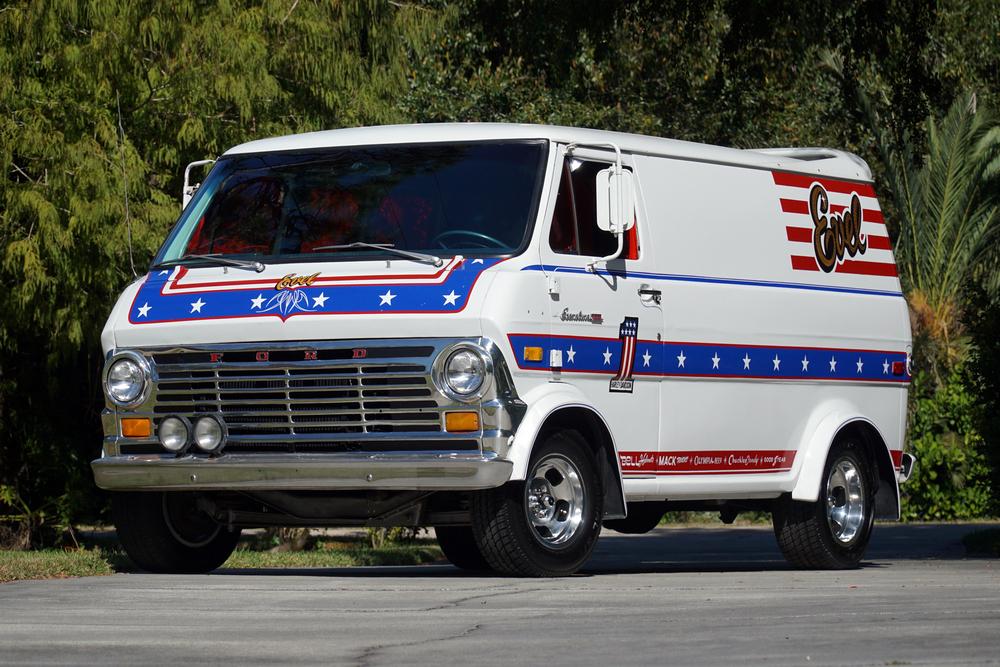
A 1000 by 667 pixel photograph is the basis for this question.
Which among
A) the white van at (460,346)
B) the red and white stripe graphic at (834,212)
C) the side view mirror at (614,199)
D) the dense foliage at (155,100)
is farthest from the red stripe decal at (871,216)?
the side view mirror at (614,199)

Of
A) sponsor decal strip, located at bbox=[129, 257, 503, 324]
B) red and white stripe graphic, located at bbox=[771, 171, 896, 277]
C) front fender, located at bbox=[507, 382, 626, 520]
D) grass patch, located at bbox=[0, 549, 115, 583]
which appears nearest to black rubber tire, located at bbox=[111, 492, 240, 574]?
grass patch, located at bbox=[0, 549, 115, 583]

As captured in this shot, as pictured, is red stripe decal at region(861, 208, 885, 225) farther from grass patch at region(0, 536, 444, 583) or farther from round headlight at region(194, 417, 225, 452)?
round headlight at region(194, 417, 225, 452)

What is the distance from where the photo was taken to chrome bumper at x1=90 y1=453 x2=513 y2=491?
34.3 feet

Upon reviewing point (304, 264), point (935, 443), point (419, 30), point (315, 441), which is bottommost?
point (935, 443)

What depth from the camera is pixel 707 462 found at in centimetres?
1233

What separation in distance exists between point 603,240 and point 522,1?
18.9ft

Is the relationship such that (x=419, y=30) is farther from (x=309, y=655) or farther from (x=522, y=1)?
(x=309, y=655)

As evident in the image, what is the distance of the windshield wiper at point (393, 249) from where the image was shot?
10844 millimetres

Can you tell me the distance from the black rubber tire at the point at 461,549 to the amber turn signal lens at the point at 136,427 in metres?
2.78

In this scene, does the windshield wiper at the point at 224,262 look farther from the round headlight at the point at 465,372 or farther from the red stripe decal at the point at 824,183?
the red stripe decal at the point at 824,183

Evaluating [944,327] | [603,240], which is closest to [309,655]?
[603,240]

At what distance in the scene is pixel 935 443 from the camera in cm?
2578

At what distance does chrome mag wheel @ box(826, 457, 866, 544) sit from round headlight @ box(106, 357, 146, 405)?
473 cm

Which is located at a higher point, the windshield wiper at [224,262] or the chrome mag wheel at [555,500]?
the windshield wiper at [224,262]
